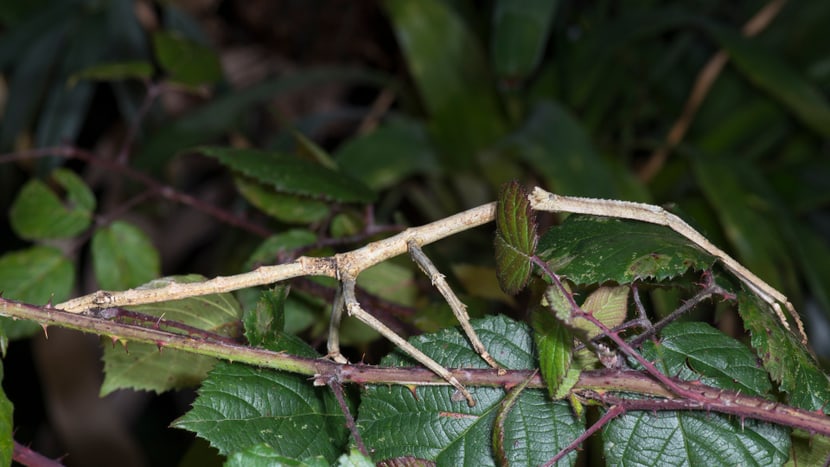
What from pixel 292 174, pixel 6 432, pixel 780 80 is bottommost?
pixel 6 432

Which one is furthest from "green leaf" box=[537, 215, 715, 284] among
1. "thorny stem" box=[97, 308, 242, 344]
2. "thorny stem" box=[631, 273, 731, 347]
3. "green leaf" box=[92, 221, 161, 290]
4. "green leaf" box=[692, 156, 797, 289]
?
"green leaf" box=[692, 156, 797, 289]

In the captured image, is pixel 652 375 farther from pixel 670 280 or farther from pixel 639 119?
pixel 639 119

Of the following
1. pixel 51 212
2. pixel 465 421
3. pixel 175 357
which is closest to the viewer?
pixel 465 421

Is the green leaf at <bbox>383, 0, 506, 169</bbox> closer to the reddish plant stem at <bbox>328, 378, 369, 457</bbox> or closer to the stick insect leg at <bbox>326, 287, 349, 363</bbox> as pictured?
the stick insect leg at <bbox>326, 287, 349, 363</bbox>

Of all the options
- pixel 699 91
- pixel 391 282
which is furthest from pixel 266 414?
pixel 699 91

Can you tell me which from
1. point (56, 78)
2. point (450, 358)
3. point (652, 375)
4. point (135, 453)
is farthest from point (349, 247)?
point (56, 78)

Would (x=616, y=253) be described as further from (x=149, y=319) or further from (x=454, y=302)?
(x=149, y=319)

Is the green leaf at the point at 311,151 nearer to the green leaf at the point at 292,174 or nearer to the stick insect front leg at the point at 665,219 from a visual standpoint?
the green leaf at the point at 292,174
